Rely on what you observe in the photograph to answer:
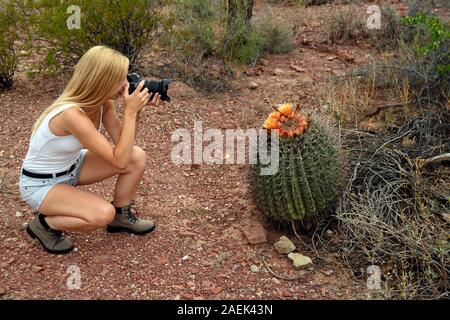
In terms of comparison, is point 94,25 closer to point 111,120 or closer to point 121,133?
point 111,120

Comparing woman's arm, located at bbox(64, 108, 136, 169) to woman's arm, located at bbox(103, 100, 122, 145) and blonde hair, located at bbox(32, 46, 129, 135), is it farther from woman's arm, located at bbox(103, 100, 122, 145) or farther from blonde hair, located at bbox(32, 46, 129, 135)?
woman's arm, located at bbox(103, 100, 122, 145)

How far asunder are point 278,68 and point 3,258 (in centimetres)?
346

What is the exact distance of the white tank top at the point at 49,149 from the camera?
2.88m

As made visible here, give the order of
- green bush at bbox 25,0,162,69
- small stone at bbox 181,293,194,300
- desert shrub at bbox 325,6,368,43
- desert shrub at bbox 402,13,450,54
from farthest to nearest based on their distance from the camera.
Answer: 1. desert shrub at bbox 325,6,368,43
2. green bush at bbox 25,0,162,69
3. desert shrub at bbox 402,13,450,54
4. small stone at bbox 181,293,194,300

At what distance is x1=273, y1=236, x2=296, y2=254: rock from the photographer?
311cm

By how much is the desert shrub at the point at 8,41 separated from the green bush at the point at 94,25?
0.15m

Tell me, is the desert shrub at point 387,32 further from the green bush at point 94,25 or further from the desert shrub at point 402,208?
the green bush at point 94,25

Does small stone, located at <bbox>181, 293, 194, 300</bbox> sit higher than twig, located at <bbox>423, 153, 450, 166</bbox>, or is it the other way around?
twig, located at <bbox>423, 153, 450, 166</bbox>

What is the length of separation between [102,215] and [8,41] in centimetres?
258

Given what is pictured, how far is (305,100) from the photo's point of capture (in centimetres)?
492

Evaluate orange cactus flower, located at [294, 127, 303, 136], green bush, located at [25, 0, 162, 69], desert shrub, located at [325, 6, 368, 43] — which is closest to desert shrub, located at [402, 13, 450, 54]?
desert shrub, located at [325, 6, 368, 43]

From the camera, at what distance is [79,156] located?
3236 mm

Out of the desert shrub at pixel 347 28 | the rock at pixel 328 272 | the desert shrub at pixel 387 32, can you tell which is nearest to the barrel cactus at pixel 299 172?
the rock at pixel 328 272
